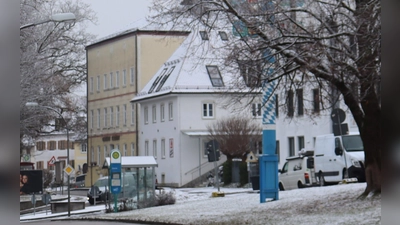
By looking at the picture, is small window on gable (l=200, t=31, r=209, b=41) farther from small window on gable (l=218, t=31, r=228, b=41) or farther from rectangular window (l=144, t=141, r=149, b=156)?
rectangular window (l=144, t=141, r=149, b=156)

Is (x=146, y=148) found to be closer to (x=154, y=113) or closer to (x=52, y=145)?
(x=154, y=113)

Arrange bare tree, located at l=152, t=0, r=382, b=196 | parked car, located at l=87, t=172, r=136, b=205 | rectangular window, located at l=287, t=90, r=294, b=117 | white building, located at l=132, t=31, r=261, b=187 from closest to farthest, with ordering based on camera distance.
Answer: bare tree, located at l=152, t=0, r=382, b=196
rectangular window, located at l=287, t=90, r=294, b=117
parked car, located at l=87, t=172, r=136, b=205
white building, located at l=132, t=31, r=261, b=187

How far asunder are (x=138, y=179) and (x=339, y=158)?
7.44 meters

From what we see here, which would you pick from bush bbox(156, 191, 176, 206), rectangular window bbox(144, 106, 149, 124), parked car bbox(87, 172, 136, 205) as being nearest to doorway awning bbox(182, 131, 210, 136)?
rectangular window bbox(144, 106, 149, 124)

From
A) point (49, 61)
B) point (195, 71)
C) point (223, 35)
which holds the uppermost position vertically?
point (195, 71)

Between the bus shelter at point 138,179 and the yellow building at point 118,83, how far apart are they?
0.80 metres

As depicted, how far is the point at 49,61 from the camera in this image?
28188 millimetres

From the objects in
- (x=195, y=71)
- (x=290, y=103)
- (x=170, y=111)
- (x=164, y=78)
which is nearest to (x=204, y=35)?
(x=290, y=103)

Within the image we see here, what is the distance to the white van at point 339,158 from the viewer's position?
A: 30297 mm

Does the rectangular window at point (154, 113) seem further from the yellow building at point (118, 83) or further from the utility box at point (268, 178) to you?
the utility box at point (268, 178)

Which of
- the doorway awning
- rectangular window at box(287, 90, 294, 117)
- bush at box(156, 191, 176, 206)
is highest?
the doorway awning

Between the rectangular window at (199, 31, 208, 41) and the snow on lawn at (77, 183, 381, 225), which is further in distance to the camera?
the rectangular window at (199, 31, 208, 41)

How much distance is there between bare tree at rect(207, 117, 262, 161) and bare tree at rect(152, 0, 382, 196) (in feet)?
111

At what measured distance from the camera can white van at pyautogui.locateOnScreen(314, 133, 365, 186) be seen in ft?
99.4
